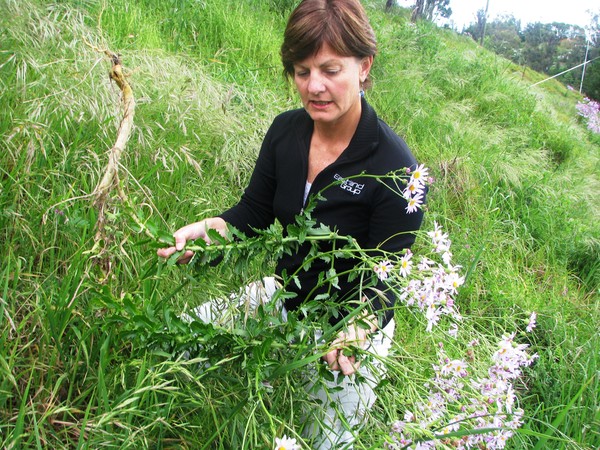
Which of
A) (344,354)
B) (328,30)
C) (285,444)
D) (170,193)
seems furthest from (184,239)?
(170,193)

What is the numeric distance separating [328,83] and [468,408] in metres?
1.08

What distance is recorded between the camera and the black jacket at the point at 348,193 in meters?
2.01

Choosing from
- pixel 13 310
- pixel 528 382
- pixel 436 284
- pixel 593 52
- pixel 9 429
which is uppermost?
pixel 436 284

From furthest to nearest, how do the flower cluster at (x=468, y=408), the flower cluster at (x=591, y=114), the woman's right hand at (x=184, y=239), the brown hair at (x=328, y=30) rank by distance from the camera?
1. the flower cluster at (x=591, y=114)
2. the brown hair at (x=328, y=30)
3. the woman's right hand at (x=184, y=239)
4. the flower cluster at (x=468, y=408)

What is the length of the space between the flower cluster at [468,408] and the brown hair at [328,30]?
40.3 inches

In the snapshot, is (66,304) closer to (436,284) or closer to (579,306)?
(436,284)

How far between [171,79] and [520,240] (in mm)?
2437

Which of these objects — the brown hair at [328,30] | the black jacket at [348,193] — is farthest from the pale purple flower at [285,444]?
the brown hair at [328,30]

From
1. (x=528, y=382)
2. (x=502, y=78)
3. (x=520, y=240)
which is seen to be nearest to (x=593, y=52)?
(x=502, y=78)

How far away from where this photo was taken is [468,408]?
1.56 meters

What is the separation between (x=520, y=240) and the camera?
397cm

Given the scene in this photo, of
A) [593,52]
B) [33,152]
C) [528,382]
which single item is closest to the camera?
[33,152]

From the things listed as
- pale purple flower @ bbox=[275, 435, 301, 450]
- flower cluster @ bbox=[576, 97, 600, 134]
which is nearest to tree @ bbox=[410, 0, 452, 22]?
flower cluster @ bbox=[576, 97, 600, 134]

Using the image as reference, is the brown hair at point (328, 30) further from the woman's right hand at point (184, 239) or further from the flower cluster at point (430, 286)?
the flower cluster at point (430, 286)
